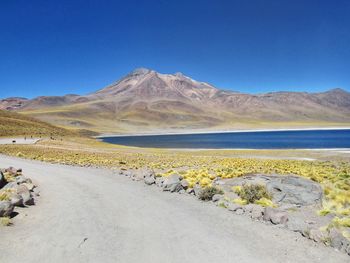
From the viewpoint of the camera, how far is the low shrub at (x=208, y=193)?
13.9 meters

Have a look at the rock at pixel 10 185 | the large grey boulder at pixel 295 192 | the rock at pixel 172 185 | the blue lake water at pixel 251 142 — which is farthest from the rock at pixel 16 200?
the blue lake water at pixel 251 142

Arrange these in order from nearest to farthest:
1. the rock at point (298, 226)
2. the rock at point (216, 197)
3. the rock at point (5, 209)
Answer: the rock at point (298, 226) → the rock at point (5, 209) → the rock at point (216, 197)

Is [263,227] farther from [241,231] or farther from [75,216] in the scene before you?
[75,216]

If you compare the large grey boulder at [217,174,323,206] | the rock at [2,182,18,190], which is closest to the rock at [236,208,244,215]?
the large grey boulder at [217,174,323,206]

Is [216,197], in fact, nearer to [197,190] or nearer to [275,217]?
[197,190]

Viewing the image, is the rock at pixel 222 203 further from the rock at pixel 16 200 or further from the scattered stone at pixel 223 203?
the rock at pixel 16 200

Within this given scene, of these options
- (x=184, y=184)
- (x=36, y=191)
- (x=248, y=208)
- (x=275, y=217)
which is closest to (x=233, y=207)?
(x=248, y=208)

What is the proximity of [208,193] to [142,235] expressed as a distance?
17.5 feet

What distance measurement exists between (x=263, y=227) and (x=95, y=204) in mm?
6420

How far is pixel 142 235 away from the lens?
9203 millimetres

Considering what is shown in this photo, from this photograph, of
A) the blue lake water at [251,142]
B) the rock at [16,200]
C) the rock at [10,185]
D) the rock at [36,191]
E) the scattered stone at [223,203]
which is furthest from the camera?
the blue lake water at [251,142]

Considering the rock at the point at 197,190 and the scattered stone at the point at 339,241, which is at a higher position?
the rock at the point at 197,190

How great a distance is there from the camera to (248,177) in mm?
17453

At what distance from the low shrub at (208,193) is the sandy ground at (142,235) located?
575 mm
